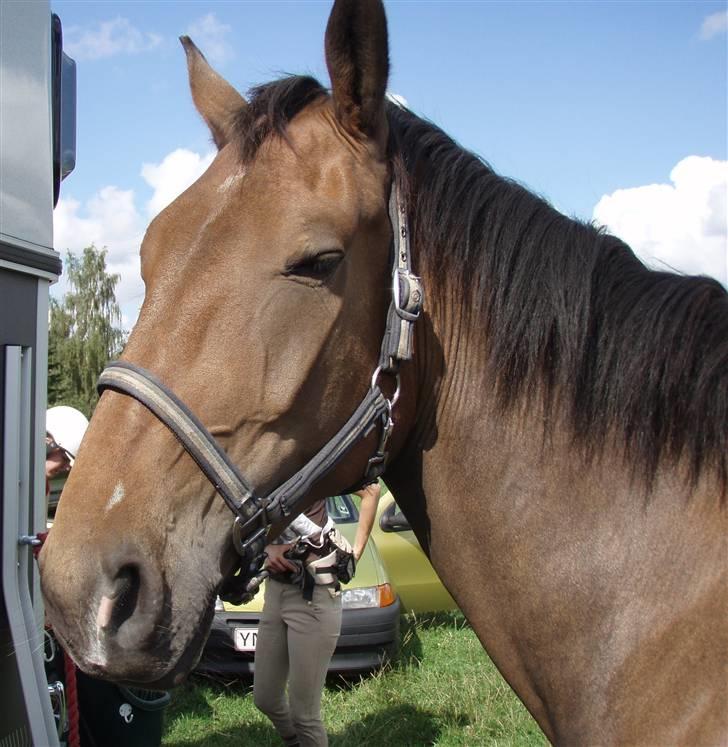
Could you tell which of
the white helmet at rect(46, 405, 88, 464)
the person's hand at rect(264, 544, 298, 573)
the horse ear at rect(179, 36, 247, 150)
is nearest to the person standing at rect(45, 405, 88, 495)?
the white helmet at rect(46, 405, 88, 464)

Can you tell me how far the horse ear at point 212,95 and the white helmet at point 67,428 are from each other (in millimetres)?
3196

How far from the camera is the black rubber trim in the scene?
271 centimetres

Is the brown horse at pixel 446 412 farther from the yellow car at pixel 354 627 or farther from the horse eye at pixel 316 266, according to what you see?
the yellow car at pixel 354 627

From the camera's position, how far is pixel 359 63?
1657 mm

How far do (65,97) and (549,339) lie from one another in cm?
293

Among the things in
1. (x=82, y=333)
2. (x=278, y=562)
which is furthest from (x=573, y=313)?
(x=82, y=333)

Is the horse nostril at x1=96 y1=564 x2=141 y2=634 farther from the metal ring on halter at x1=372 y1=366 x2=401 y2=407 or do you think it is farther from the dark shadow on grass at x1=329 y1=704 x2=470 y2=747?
the dark shadow on grass at x1=329 y1=704 x2=470 y2=747

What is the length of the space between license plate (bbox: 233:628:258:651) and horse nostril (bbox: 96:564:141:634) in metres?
4.66

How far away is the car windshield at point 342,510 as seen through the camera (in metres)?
7.35

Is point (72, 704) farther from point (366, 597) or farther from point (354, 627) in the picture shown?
point (366, 597)

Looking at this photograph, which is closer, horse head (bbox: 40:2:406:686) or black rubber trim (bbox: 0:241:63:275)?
horse head (bbox: 40:2:406:686)

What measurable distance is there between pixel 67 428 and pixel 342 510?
3413mm

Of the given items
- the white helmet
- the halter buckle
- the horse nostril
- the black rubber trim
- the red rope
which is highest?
the black rubber trim

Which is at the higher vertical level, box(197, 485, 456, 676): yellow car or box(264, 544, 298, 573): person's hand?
box(264, 544, 298, 573): person's hand
